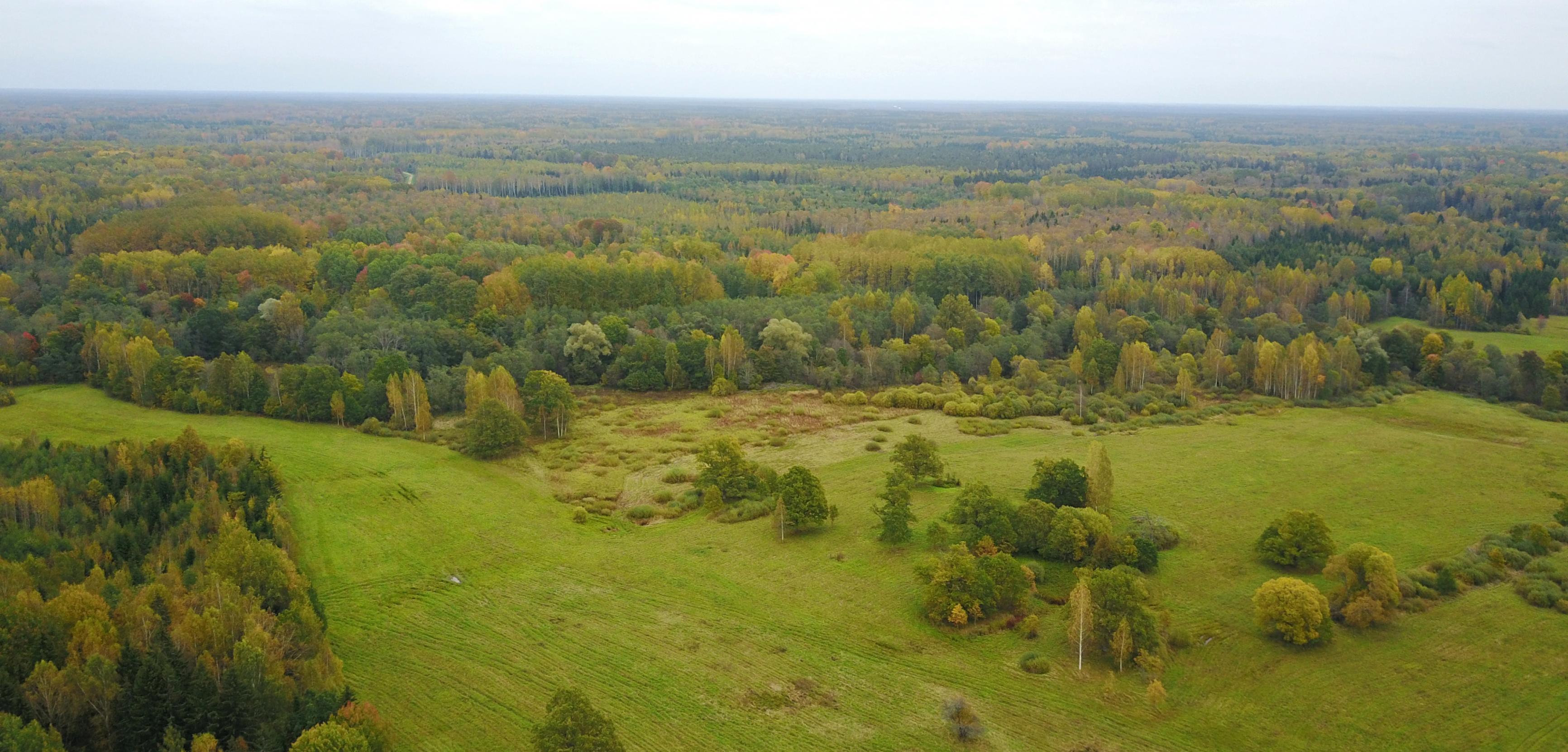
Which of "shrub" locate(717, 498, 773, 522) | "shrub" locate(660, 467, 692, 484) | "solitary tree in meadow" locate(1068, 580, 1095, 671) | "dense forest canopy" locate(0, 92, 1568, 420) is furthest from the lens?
"dense forest canopy" locate(0, 92, 1568, 420)

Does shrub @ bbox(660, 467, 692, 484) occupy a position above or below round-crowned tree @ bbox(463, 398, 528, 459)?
below

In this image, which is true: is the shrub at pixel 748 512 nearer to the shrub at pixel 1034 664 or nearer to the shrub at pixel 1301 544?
the shrub at pixel 1034 664

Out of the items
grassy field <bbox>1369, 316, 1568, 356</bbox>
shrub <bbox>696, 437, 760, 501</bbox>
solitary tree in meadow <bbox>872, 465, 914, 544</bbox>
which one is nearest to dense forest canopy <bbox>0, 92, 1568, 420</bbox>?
grassy field <bbox>1369, 316, 1568, 356</bbox>

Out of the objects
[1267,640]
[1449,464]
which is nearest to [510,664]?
[1267,640]

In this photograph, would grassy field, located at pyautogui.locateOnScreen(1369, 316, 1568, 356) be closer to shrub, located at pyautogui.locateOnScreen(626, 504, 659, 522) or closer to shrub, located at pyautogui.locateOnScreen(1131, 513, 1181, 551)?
shrub, located at pyautogui.locateOnScreen(1131, 513, 1181, 551)

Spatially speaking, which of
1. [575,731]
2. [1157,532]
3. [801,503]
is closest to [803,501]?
[801,503]

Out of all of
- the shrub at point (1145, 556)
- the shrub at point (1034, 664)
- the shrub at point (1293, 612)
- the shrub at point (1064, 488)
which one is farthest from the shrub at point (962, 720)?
the shrub at point (1064, 488)
